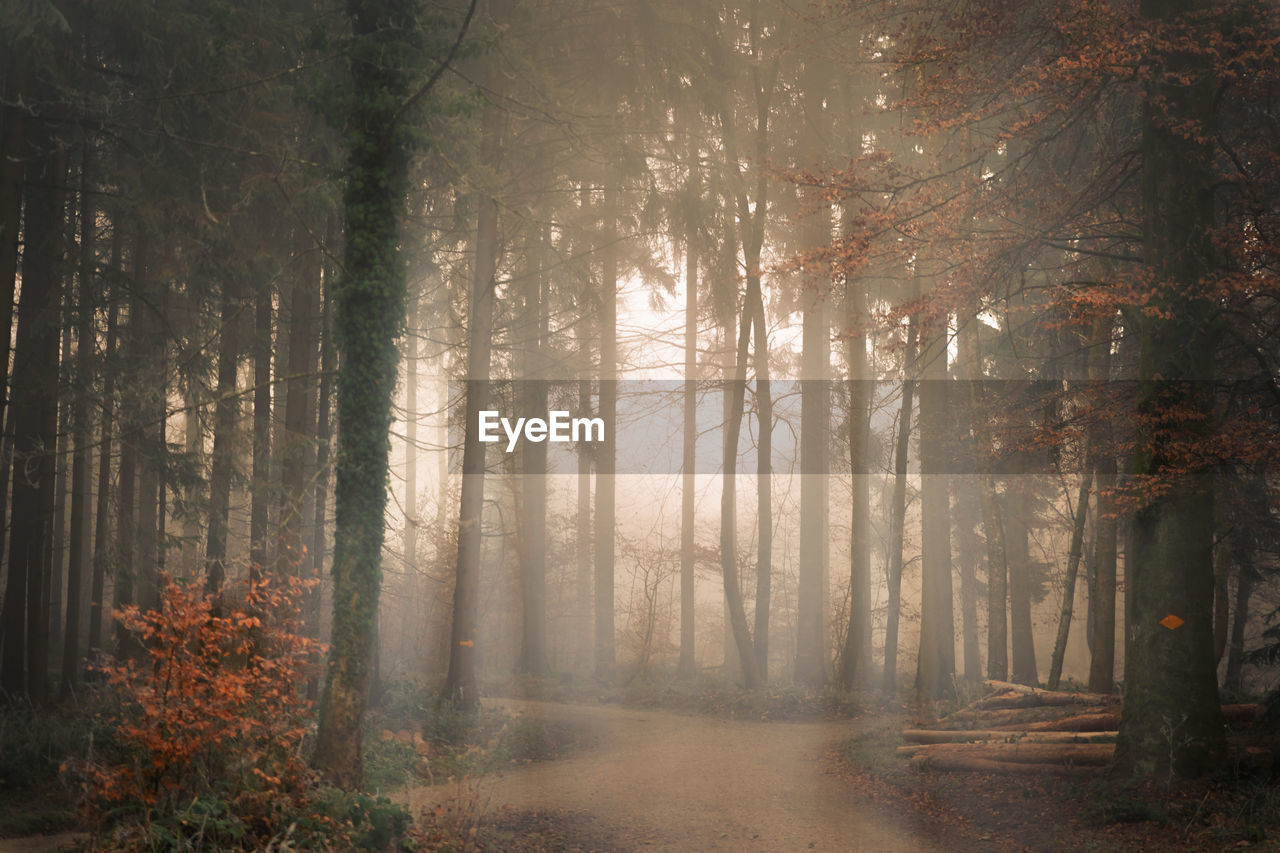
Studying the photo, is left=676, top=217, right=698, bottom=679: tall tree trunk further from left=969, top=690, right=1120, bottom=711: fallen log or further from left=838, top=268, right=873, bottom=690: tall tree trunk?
left=969, top=690, right=1120, bottom=711: fallen log

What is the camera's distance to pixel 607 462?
1984cm

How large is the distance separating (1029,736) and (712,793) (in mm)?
3661

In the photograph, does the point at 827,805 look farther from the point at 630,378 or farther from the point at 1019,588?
the point at 630,378

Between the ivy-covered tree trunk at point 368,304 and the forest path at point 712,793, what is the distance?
2450mm

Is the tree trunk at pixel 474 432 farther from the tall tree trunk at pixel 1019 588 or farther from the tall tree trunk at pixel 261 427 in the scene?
the tall tree trunk at pixel 1019 588

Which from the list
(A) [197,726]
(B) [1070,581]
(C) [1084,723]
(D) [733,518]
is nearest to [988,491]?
(B) [1070,581]

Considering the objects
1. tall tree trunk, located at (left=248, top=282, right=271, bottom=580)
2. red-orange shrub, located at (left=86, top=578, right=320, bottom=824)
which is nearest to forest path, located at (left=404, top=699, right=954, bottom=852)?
red-orange shrub, located at (left=86, top=578, right=320, bottom=824)

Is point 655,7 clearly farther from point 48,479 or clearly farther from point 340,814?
point 340,814

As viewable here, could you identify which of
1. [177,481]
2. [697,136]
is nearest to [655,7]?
[697,136]

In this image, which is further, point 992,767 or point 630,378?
point 630,378

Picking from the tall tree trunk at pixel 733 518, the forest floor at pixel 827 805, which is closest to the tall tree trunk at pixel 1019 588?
the tall tree trunk at pixel 733 518

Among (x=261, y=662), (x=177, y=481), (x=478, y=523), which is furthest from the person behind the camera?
(x=478, y=523)

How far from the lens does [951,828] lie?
8.41 meters

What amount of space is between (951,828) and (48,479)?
39.7ft
